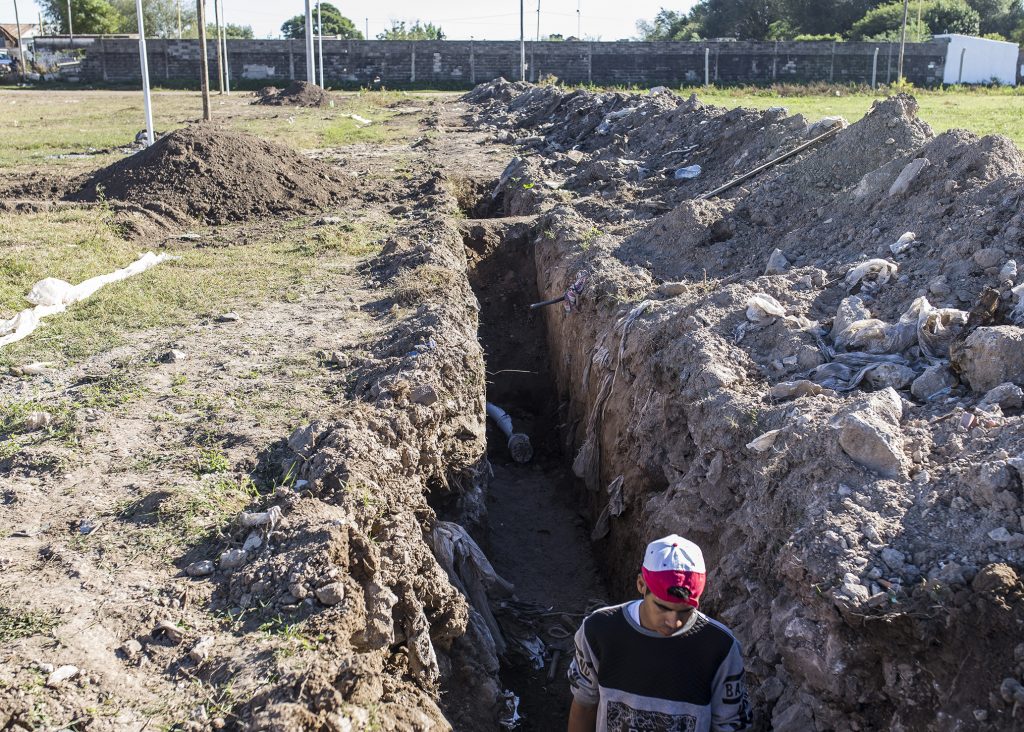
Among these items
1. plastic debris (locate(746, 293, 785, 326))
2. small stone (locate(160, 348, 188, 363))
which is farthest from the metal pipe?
small stone (locate(160, 348, 188, 363))

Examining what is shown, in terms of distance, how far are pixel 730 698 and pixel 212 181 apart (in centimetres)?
1249

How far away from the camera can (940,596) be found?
3.58m

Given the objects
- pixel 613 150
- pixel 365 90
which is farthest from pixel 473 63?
pixel 613 150

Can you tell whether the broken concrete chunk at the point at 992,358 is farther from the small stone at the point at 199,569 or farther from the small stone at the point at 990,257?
the small stone at the point at 199,569

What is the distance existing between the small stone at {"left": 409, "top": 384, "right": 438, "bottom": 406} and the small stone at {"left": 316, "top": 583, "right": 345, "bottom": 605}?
2.51 m

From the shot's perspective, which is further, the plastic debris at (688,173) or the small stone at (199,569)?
the plastic debris at (688,173)

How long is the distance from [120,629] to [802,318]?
16.1 ft

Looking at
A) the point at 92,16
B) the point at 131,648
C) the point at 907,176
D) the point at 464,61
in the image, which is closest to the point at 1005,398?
the point at 907,176

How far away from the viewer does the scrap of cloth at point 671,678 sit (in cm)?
322

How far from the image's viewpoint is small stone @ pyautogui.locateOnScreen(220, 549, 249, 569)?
14.9ft

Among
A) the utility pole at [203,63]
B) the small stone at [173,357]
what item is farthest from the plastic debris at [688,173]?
the utility pole at [203,63]

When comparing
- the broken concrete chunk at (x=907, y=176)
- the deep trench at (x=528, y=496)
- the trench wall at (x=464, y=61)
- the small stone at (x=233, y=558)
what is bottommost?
the deep trench at (x=528, y=496)

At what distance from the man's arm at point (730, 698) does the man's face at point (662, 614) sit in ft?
0.70

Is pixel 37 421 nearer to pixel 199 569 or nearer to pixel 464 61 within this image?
pixel 199 569
